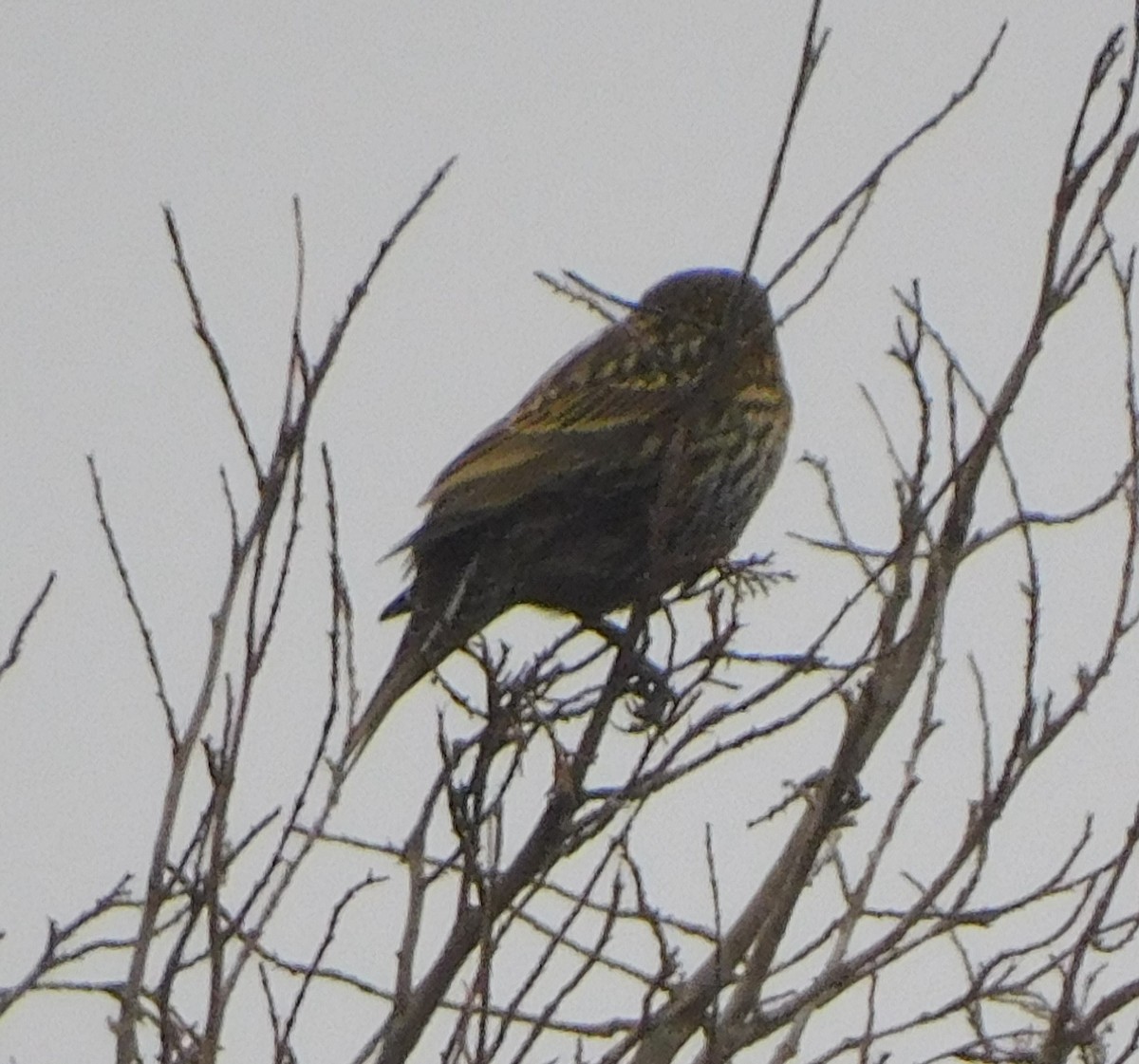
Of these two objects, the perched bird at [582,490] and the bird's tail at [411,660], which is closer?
the bird's tail at [411,660]

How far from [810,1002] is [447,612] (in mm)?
2183

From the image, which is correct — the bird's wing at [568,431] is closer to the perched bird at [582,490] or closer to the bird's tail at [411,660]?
the perched bird at [582,490]

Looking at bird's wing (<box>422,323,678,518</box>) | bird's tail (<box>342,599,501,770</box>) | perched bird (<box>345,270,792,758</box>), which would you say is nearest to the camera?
bird's tail (<box>342,599,501,770</box>)

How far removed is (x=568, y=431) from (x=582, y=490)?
260 millimetres

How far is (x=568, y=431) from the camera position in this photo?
6.23 meters

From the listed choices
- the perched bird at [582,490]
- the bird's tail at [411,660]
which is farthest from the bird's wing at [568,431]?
the bird's tail at [411,660]

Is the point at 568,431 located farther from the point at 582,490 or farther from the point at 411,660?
the point at 411,660

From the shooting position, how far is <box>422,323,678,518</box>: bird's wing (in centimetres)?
594

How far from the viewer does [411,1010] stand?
130 inches

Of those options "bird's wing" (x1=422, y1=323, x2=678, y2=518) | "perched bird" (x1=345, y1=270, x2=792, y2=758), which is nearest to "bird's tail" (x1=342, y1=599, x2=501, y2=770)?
"perched bird" (x1=345, y1=270, x2=792, y2=758)

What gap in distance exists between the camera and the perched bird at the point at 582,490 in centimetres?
584

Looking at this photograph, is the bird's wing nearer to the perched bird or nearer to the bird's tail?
the perched bird

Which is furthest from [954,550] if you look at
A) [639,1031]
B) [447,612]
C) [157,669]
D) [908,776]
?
[447,612]

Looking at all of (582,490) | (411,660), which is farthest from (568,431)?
(411,660)
